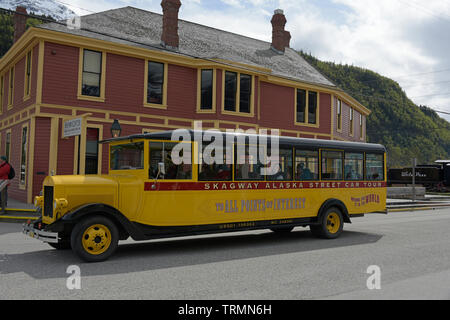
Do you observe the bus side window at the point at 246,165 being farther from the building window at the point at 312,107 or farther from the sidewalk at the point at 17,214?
the building window at the point at 312,107

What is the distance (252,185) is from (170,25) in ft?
48.5

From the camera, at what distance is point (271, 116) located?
24.0 metres

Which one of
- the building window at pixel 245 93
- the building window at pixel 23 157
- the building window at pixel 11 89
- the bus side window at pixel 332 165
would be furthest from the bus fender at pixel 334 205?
the building window at pixel 11 89

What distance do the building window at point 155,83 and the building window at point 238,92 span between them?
135 inches

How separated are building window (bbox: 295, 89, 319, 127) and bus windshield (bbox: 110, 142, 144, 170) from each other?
18.0 meters

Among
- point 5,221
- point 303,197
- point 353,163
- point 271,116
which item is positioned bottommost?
point 5,221

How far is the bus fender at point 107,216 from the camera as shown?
277 inches

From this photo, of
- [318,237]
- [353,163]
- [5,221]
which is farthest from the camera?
[5,221]

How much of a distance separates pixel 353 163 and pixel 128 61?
1224 cm

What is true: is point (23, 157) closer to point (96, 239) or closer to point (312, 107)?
point (96, 239)

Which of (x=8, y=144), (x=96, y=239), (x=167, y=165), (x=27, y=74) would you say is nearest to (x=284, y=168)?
(x=167, y=165)

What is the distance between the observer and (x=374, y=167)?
11.9 meters
